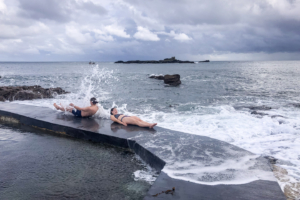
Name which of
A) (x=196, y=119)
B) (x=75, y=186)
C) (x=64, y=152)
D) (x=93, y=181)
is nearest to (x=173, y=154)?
(x=93, y=181)

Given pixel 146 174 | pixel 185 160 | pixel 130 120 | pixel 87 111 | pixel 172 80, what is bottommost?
pixel 146 174

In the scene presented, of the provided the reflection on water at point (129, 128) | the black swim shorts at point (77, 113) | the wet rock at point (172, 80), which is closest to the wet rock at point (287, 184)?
the reflection on water at point (129, 128)

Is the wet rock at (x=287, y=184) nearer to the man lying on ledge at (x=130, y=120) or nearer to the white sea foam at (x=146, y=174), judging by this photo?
the white sea foam at (x=146, y=174)

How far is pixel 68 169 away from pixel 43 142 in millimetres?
1978

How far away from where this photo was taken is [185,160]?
4.15m

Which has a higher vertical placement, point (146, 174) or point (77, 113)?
point (77, 113)

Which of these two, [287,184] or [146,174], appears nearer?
[287,184]

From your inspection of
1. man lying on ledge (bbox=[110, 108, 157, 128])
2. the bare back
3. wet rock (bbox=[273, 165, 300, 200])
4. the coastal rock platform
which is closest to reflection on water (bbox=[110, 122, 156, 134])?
the coastal rock platform

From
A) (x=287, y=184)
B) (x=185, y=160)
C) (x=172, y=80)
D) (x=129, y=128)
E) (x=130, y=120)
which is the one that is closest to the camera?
(x=287, y=184)

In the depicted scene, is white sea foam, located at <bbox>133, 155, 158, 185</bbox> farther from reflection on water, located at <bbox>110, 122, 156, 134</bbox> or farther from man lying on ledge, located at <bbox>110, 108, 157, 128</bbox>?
man lying on ledge, located at <bbox>110, 108, 157, 128</bbox>

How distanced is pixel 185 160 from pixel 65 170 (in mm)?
2415

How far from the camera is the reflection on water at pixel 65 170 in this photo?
137 inches

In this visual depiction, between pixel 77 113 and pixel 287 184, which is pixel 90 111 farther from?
pixel 287 184

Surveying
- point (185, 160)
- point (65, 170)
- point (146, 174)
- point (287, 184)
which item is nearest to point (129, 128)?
point (146, 174)
